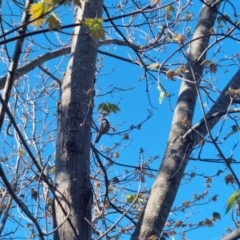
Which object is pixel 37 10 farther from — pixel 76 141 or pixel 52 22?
pixel 76 141

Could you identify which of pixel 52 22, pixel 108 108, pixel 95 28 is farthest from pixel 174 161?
pixel 52 22

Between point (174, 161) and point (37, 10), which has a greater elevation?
point (174, 161)

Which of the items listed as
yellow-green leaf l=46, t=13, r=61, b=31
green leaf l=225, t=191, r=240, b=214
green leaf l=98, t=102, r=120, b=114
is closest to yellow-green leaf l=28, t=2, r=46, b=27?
yellow-green leaf l=46, t=13, r=61, b=31

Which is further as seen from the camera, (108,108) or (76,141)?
(108,108)

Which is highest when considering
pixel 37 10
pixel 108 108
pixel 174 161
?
pixel 108 108

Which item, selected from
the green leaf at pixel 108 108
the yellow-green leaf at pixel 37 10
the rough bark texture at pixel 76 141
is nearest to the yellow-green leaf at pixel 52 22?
the yellow-green leaf at pixel 37 10

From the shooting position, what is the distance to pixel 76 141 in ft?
9.09

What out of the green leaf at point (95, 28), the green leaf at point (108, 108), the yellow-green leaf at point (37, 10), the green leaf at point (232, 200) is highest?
the green leaf at point (108, 108)

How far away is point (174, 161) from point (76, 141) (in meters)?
0.59

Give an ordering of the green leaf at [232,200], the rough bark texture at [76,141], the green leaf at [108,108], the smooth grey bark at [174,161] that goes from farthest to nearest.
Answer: the green leaf at [108,108], the smooth grey bark at [174,161], the rough bark texture at [76,141], the green leaf at [232,200]

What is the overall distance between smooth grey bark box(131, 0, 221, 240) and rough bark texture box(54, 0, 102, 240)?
13.1 inches

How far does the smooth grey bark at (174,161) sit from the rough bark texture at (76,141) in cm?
33

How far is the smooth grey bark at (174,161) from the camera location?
8.94 ft

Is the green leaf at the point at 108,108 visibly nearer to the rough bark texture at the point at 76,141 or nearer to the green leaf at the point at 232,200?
the rough bark texture at the point at 76,141
